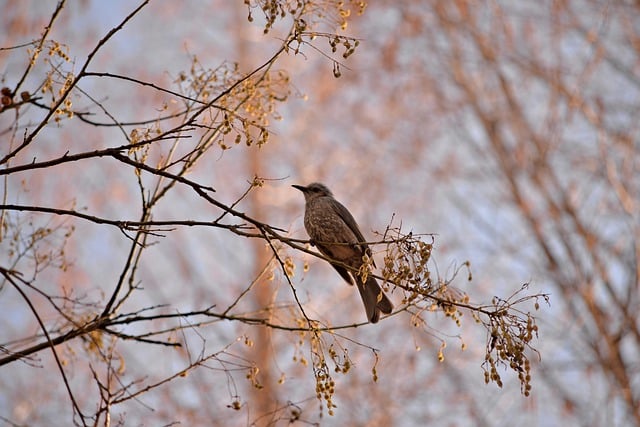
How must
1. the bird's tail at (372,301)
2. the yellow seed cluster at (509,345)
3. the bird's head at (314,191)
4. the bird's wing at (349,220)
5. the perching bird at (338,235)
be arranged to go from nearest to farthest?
the yellow seed cluster at (509,345)
the bird's tail at (372,301)
the perching bird at (338,235)
the bird's wing at (349,220)
the bird's head at (314,191)

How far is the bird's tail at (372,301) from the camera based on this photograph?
353 cm

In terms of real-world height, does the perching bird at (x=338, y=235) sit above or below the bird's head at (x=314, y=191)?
below

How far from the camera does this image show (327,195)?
4.95 meters

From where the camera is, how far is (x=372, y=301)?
370 cm

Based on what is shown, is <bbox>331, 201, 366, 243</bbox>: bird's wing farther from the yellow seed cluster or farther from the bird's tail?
the yellow seed cluster

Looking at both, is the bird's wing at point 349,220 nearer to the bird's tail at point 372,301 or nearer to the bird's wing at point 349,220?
the bird's wing at point 349,220

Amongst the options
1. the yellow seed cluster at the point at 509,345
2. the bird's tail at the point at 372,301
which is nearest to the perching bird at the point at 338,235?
the bird's tail at the point at 372,301

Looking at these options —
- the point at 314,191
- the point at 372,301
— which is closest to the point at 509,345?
the point at 372,301

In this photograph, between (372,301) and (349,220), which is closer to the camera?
(372,301)

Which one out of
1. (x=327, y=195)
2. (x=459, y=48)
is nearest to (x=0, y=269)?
(x=327, y=195)

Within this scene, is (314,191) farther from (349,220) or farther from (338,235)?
(338,235)

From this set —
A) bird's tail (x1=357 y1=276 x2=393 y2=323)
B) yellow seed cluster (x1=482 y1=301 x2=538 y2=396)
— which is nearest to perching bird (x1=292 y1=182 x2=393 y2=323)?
bird's tail (x1=357 y1=276 x2=393 y2=323)

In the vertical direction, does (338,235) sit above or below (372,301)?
above

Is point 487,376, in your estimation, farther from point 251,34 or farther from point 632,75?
point 251,34
